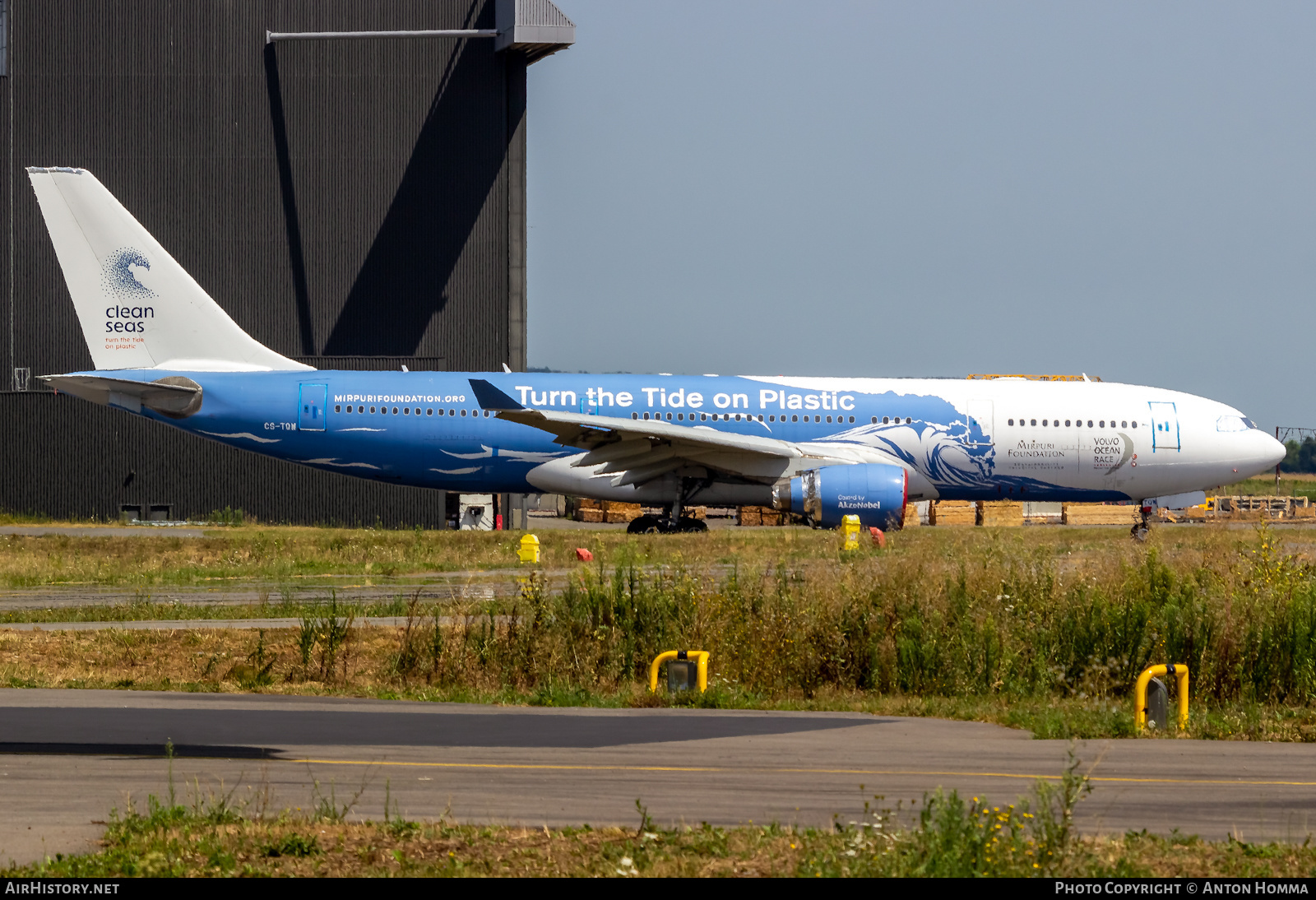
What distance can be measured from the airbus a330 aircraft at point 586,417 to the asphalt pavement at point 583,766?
19.2 m

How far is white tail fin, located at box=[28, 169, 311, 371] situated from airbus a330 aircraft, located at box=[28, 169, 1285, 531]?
0.04 metres

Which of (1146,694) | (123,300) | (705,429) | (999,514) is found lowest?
(1146,694)

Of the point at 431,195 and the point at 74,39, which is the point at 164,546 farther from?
the point at 74,39

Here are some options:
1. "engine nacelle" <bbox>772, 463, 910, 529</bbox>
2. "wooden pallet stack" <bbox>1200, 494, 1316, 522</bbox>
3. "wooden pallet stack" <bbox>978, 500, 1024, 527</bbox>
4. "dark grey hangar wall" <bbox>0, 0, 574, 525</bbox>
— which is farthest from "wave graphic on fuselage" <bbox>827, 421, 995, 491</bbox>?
"wooden pallet stack" <bbox>1200, 494, 1316, 522</bbox>

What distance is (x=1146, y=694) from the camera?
1158 cm

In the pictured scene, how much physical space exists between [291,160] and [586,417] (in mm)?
19848

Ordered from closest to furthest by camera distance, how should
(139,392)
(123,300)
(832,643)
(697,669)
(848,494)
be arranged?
(697,669) → (832,643) → (848,494) → (139,392) → (123,300)

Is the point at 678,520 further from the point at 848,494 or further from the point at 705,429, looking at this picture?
the point at 848,494

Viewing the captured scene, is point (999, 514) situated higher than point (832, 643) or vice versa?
point (999, 514)

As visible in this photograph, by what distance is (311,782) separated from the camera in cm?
894

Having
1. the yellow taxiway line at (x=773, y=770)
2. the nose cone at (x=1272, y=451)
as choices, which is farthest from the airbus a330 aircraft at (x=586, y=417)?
the yellow taxiway line at (x=773, y=770)

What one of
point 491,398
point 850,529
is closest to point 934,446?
point 850,529

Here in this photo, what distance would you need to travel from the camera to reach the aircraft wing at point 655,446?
29641 mm

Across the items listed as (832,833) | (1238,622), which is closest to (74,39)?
(1238,622)
